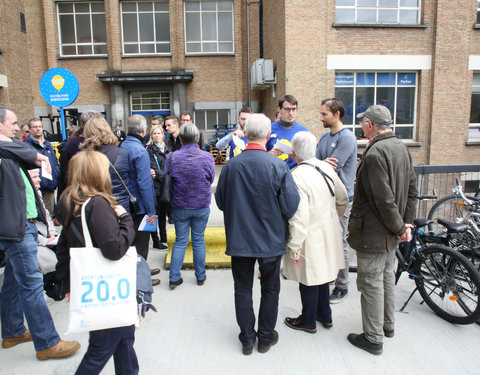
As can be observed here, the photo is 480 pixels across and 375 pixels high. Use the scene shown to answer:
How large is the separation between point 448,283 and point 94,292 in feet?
10.5

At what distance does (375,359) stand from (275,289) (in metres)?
0.99

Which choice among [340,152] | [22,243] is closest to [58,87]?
[22,243]

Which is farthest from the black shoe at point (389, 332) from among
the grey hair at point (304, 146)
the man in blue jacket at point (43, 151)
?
the man in blue jacket at point (43, 151)

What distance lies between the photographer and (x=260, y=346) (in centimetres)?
304

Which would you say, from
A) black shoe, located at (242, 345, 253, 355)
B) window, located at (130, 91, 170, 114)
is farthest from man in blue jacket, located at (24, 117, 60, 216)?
window, located at (130, 91, 170, 114)

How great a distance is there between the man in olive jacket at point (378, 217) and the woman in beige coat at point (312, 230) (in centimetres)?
20

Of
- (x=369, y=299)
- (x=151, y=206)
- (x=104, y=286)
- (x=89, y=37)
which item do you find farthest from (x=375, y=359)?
(x=89, y=37)

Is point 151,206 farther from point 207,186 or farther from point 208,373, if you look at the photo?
point 208,373

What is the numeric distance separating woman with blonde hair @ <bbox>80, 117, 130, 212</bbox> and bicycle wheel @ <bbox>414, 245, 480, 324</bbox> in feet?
10.2

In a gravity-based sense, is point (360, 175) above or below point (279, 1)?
below

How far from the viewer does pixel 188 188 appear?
4.09 meters

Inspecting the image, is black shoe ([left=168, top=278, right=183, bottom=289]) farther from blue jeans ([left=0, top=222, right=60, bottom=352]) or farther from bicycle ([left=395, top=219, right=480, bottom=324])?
bicycle ([left=395, top=219, right=480, bottom=324])

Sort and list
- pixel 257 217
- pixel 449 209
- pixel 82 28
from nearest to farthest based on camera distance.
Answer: pixel 257 217 → pixel 449 209 → pixel 82 28

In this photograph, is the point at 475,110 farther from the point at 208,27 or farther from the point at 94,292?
the point at 94,292
